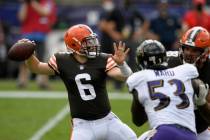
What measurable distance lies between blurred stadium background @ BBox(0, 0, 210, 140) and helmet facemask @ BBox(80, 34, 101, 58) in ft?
8.61

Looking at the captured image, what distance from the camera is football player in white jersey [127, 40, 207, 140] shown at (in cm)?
502

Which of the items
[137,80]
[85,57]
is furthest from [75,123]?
[137,80]

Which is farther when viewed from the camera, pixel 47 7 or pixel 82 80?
pixel 47 7

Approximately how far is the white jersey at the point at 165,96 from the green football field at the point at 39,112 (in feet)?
11.2

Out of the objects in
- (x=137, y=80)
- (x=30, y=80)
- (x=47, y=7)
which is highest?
(x=137, y=80)

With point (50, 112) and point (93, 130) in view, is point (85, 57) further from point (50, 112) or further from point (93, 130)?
point (50, 112)

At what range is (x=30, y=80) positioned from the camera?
14.0 m

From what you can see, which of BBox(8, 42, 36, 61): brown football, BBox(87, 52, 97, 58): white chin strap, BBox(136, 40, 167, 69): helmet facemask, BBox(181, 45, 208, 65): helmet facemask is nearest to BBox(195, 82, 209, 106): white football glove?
BBox(136, 40, 167, 69): helmet facemask

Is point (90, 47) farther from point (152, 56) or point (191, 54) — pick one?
point (152, 56)

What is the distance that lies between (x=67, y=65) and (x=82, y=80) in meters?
0.22

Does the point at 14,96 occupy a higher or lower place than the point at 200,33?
lower

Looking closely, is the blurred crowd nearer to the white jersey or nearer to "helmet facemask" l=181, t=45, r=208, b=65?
"helmet facemask" l=181, t=45, r=208, b=65

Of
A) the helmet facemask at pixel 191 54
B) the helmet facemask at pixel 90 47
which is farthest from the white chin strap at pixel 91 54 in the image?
the helmet facemask at pixel 191 54

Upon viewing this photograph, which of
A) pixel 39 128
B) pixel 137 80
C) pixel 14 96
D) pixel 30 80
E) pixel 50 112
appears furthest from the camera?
pixel 30 80
